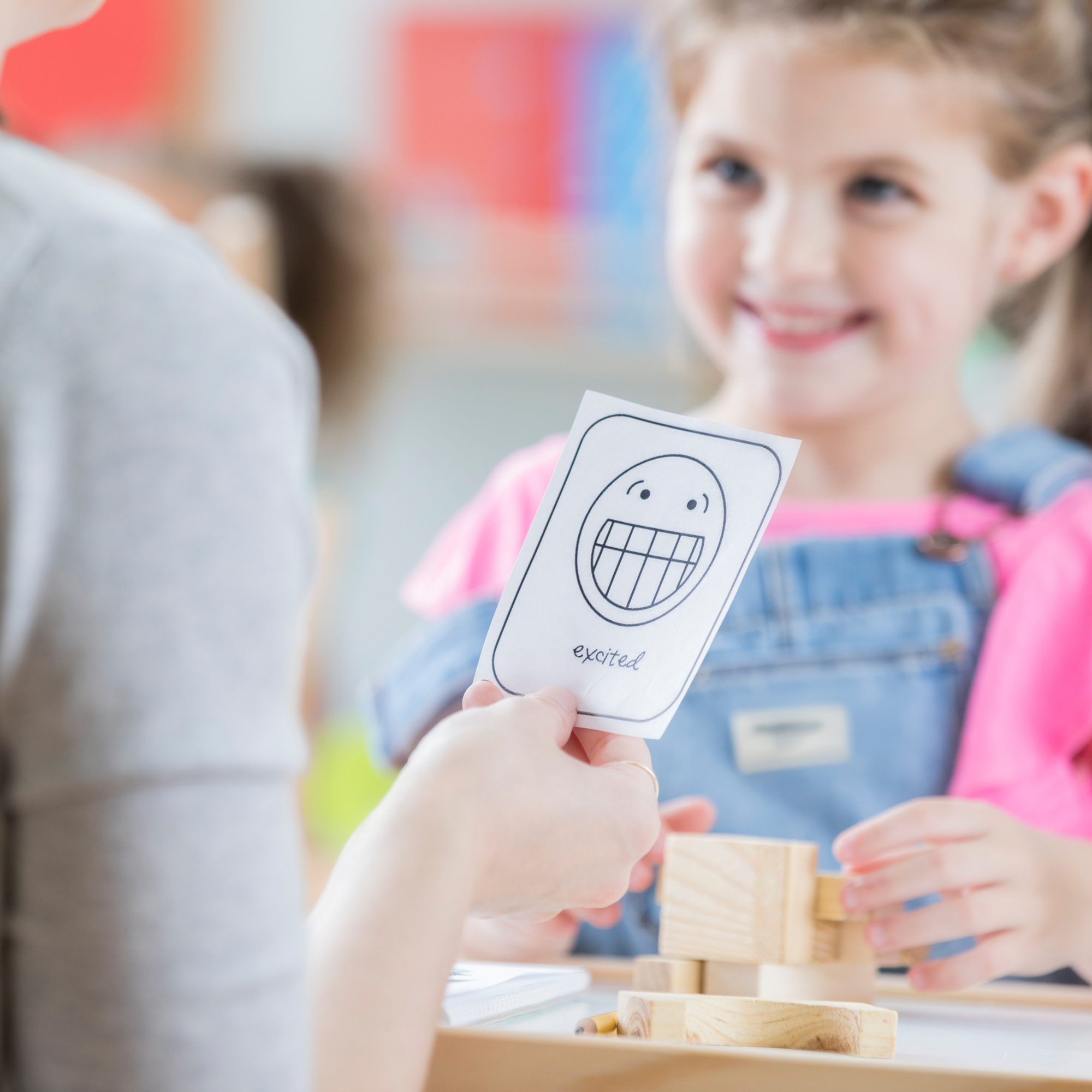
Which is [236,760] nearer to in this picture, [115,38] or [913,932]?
[913,932]

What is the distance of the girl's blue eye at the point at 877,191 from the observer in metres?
0.95

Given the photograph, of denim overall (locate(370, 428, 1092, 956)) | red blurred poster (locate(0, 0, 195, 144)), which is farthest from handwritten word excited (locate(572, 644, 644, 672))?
red blurred poster (locate(0, 0, 195, 144))

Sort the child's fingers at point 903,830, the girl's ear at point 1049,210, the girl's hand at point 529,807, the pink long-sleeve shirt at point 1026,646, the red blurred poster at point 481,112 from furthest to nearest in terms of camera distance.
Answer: the red blurred poster at point 481,112 → the girl's ear at point 1049,210 → the pink long-sleeve shirt at point 1026,646 → the child's fingers at point 903,830 → the girl's hand at point 529,807

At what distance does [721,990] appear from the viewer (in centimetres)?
61

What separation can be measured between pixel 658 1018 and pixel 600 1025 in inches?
1.3

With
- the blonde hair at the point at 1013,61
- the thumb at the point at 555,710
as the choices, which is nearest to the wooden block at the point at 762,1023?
the thumb at the point at 555,710

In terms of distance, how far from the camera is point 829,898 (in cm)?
62

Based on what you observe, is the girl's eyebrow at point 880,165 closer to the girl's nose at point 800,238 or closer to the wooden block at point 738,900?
the girl's nose at point 800,238

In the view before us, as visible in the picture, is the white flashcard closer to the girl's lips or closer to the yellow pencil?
the yellow pencil

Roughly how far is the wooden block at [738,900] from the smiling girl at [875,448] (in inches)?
12.3

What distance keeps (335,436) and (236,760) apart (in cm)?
204

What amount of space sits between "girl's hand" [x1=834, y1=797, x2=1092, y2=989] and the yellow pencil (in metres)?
0.13

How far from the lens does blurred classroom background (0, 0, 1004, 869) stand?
2.31 m

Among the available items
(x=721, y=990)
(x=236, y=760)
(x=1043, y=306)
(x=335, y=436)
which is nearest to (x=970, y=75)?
(x=1043, y=306)
